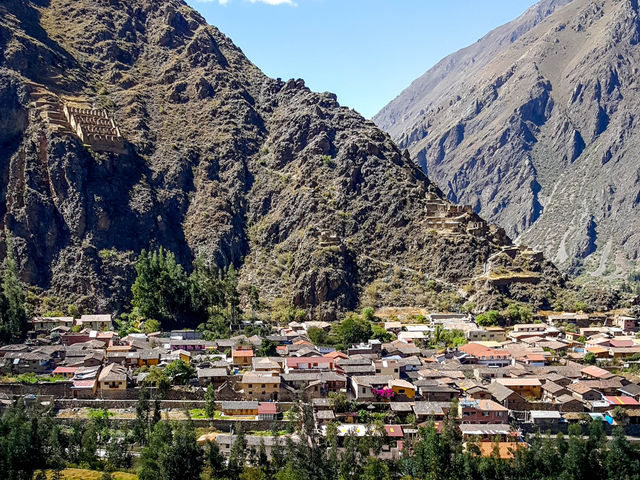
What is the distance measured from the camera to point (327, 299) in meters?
116

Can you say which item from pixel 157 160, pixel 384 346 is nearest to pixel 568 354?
pixel 384 346

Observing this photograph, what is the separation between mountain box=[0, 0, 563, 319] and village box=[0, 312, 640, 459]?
23.2m

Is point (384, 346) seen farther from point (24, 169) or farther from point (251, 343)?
point (24, 169)

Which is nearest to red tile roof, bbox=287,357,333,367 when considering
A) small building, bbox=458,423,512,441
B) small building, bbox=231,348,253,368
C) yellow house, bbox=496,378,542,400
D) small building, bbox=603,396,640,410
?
small building, bbox=231,348,253,368

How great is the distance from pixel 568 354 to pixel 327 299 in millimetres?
39889

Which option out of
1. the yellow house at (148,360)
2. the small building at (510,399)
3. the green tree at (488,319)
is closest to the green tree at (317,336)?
the yellow house at (148,360)

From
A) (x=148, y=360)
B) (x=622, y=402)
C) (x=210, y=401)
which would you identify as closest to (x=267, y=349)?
(x=148, y=360)

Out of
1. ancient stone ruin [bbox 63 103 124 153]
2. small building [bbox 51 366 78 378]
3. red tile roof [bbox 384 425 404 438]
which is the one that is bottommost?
red tile roof [bbox 384 425 404 438]

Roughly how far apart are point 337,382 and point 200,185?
252ft

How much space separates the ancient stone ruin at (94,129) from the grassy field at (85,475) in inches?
3358

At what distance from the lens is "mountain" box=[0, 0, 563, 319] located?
117 meters

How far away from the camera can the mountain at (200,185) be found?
117312 millimetres

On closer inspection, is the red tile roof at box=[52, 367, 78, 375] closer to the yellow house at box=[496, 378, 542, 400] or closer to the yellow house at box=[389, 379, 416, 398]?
the yellow house at box=[389, 379, 416, 398]

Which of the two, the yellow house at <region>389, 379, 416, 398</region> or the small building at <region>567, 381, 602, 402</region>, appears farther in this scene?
the small building at <region>567, 381, 602, 402</region>
